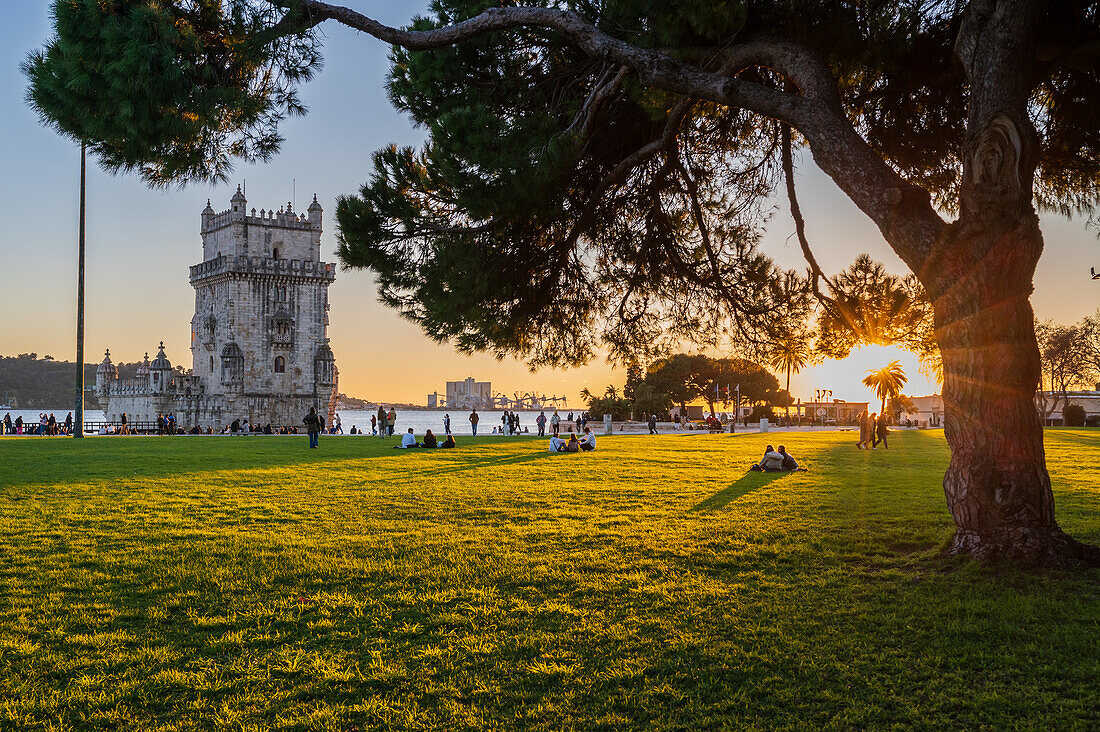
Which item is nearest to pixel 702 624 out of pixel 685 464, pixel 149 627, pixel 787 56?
pixel 149 627

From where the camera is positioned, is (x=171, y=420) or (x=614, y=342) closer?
(x=614, y=342)

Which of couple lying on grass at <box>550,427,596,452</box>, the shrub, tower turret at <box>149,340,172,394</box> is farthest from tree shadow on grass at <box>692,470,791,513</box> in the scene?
tower turret at <box>149,340,172,394</box>

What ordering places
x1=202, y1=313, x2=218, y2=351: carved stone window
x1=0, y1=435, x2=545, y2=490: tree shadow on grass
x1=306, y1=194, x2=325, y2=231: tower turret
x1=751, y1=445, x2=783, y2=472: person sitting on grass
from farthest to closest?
x1=306, y1=194, x2=325, y2=231: tower turret → x1=202, y1=313, x2=218, y2=351: carved stone window → x1=751, y1=445, x2=783, y2=472: person sitting on grass → x1=0, y1=435, x2=545, y2=490: tree shadow on grass

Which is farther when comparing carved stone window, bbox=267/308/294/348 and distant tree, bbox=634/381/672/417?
distant tree, bbox=634/381/672/417

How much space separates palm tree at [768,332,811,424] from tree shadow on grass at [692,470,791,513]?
2057 mm

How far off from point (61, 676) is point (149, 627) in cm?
80

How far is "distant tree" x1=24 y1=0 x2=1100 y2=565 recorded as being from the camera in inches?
248

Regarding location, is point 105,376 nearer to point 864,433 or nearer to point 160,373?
point 160,373

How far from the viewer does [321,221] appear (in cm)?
6469

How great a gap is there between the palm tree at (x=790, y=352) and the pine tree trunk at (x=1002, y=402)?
387 centimetres

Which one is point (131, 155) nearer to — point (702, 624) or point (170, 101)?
point (170, 101)

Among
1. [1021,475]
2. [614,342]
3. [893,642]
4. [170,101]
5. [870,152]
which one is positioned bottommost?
[893,642]

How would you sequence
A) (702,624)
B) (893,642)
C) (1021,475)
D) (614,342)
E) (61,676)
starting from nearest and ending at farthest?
(61,676) → (893,642) → (702,624) → (1021,475) → (614,342)

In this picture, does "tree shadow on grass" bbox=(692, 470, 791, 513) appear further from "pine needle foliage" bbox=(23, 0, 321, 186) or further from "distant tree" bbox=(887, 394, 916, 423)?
"distant tree" bbox=(887, 394, 916, 423)
